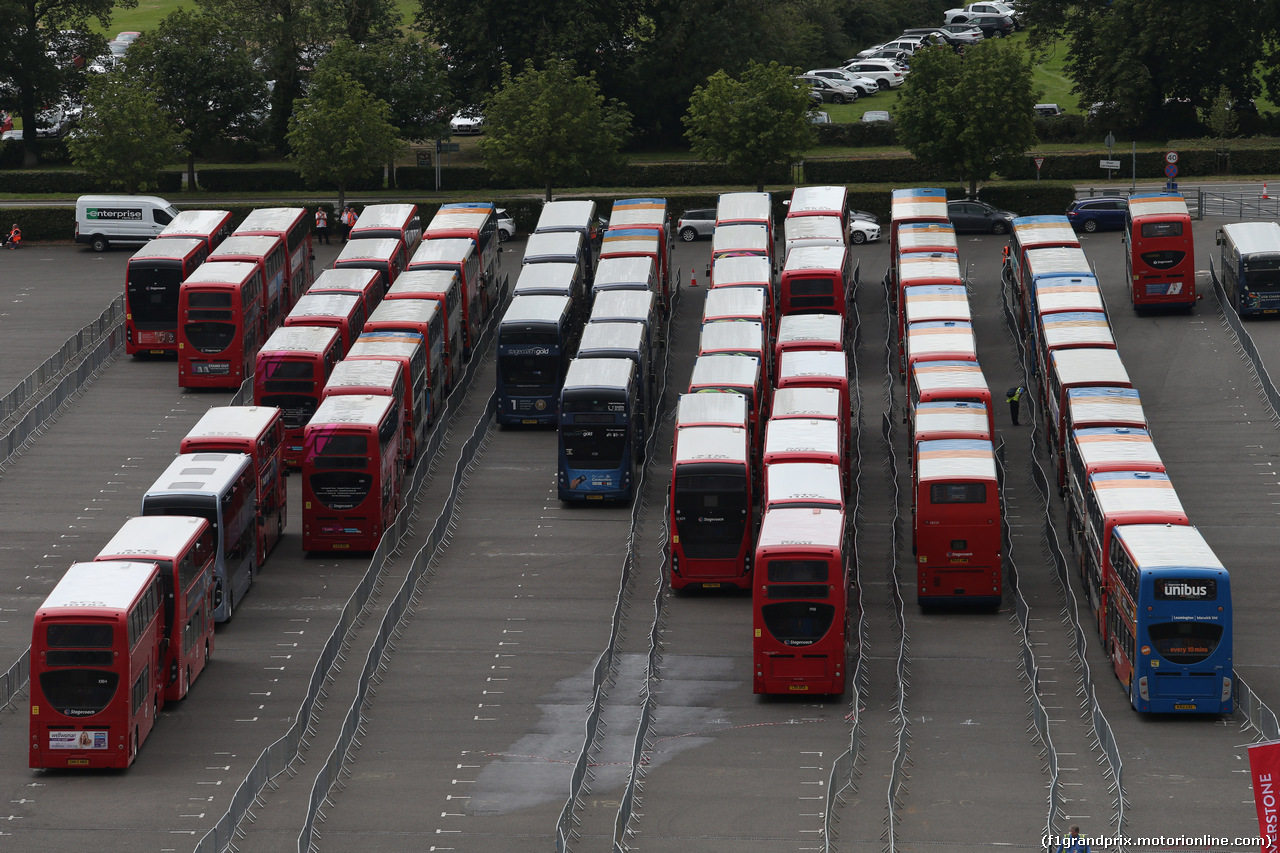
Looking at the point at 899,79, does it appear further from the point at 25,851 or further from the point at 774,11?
the point at 25,851

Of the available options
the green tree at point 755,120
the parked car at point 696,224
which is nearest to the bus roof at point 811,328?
the parked car at point 696,224

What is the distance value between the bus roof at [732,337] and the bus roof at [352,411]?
1116 centimetres

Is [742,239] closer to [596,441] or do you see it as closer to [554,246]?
[554,246]

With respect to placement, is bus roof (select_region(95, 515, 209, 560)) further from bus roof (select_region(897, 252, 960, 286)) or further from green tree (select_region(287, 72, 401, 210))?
green tree (select_region(287, 72, 401, 210))

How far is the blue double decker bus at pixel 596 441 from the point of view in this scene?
58.3 meters

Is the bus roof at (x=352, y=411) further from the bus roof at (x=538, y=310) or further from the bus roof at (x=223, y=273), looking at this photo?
the bus roof at (x=223, y=273)

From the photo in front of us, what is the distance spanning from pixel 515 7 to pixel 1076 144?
3154 cm

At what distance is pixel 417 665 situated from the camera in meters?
48.1

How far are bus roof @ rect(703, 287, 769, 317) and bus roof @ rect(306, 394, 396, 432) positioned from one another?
13.4 metres

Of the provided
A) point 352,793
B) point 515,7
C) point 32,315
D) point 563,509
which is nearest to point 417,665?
point 352,793

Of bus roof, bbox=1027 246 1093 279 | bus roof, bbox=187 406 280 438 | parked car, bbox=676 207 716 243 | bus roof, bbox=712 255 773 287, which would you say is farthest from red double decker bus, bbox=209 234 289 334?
bus roof, bbox=1027 246 1093 279

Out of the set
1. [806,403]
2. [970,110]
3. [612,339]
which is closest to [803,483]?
[806,403]

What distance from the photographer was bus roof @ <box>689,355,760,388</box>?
59188 mm

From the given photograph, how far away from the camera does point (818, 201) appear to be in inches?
3162
